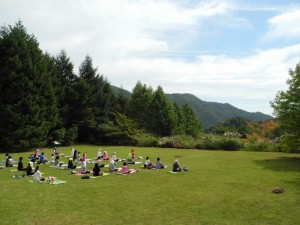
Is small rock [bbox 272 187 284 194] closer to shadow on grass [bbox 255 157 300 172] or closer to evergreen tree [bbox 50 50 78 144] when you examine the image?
shadow on grass [bbox 255 157 300 172]

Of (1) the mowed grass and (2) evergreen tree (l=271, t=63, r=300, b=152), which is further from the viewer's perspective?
(2) evergreen tree (l=271, t=63, r=300, b=152)

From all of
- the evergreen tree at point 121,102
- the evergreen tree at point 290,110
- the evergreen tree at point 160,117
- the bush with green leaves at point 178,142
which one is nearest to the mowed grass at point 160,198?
the evergreen tree at point 290,110

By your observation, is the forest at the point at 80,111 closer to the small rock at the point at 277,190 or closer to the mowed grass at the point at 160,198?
the mowed grass at the point at 160,198

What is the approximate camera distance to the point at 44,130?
38.5 m

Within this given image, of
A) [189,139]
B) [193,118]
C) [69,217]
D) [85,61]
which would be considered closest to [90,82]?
[85,61]

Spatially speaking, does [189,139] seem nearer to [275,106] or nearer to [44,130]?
[275,106]

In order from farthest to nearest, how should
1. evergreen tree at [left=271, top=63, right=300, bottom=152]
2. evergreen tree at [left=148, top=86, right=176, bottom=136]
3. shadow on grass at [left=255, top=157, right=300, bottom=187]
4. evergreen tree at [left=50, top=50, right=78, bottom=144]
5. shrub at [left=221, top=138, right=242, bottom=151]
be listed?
evergreen tree at [left=148, top=86, right=176, bottom=136] < evergreen tree at [left=50, top=50, right=78, bottom=144] < shrub at [left=221, top=138, right=242, bottom=151] < evergreen tree at [left=271, top=63, right=300, bottom=152] < shadow on grass at [left=255, top=157, right=300, bottom=187]

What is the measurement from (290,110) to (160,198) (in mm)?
18757

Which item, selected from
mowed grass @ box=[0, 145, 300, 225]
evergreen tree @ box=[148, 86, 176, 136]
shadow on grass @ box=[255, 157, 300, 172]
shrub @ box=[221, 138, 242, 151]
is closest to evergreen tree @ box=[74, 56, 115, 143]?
evergreen tree @ box=[148, 86, 176, 136]

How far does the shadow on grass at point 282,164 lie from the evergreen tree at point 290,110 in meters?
1.45

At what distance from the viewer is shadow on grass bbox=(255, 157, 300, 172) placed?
23719mm

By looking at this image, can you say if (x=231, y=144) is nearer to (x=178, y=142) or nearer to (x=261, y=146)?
(x=261, y=146)

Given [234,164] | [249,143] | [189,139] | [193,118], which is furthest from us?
[193,118]

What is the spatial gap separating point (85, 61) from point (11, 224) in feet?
136
